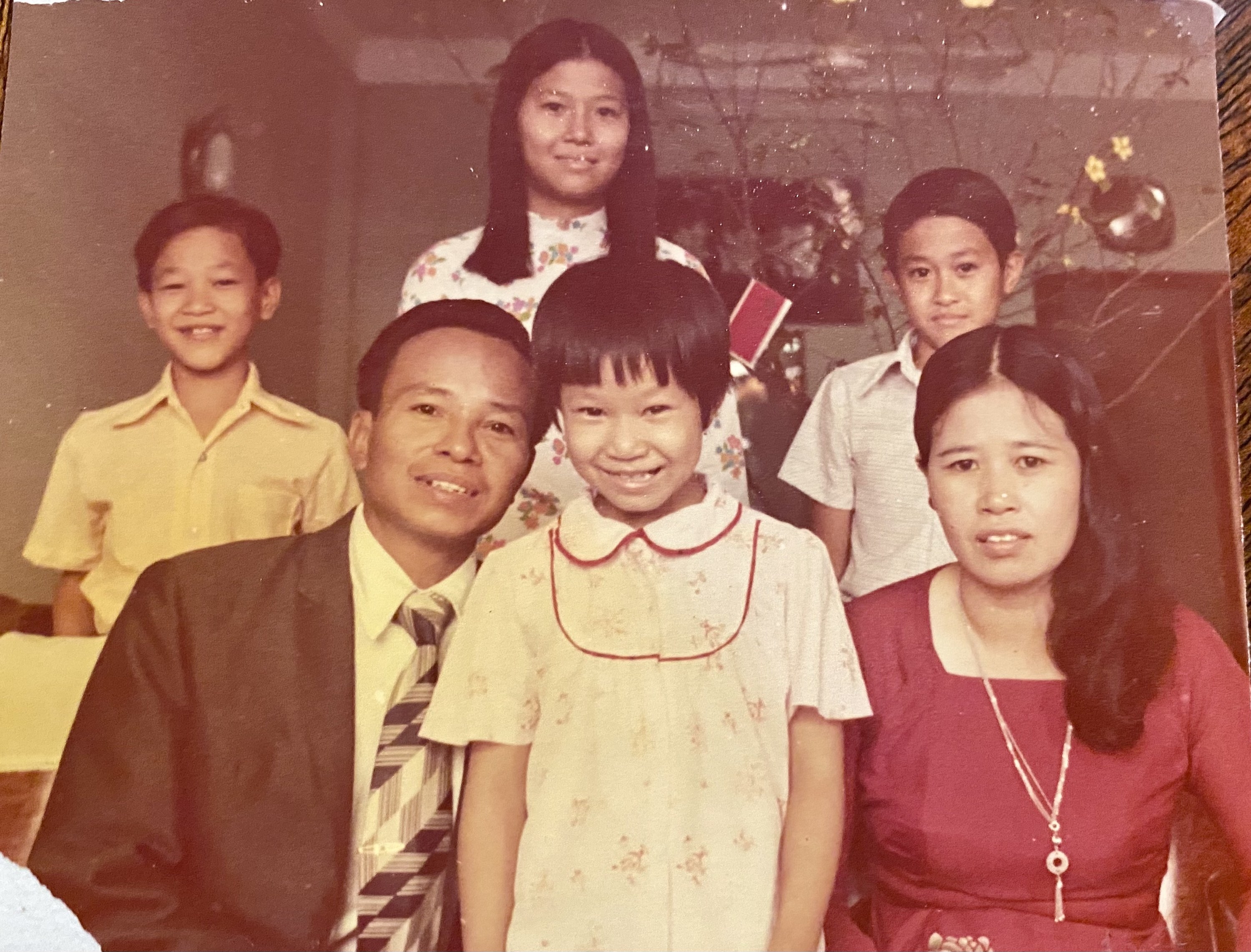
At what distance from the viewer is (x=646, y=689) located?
1046 millimetres

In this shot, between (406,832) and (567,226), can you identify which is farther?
(567,226)

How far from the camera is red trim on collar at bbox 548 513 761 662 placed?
1.05 m

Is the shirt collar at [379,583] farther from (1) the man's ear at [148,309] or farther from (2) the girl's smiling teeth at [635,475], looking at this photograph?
(1) the man's ear at [148,309]

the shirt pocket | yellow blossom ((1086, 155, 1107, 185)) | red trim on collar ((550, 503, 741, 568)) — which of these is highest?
yellow blossom ((1086, 155, 1107, 185))

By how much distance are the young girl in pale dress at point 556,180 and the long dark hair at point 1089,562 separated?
274 millimetres

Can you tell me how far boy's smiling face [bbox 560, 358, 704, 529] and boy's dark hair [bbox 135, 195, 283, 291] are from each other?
411 mm

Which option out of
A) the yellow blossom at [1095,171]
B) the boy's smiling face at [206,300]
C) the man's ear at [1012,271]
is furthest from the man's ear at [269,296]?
the yellow blossom at [1095,171]

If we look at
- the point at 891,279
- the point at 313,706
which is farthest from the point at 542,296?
the point at 313,706

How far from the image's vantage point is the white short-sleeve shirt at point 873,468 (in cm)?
111

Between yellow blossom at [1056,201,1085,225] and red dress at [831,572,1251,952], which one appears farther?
yellow blossom at [1056,201,1085,225]

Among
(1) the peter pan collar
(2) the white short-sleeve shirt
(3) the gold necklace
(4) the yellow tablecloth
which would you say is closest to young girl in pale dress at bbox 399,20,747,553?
(1) the peter pan collar

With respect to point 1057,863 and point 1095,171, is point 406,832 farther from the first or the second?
point 1095,171

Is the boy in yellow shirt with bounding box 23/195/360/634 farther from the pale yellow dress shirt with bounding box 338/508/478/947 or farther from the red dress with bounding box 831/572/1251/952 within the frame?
the red dress with bounding box 831/572/1251/952

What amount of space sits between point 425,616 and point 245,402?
→ 0.33 m
